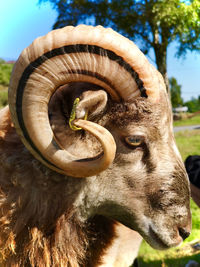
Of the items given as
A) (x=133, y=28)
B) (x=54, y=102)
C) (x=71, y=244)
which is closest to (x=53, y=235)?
(x=71, y=244)

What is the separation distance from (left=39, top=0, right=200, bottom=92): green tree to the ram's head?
1187 cm

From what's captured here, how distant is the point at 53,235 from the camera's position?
222 centimetres

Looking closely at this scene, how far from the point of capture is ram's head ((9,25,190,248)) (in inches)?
73.1

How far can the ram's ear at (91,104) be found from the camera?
6.18 ft

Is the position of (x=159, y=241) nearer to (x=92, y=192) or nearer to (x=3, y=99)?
(x=92, y=192)

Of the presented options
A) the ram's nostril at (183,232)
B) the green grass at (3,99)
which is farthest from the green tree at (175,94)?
the ram's nostril at (183,232)

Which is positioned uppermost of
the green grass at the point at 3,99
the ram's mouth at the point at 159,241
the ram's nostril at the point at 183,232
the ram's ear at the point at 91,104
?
the ram's ear at the point at 91,104

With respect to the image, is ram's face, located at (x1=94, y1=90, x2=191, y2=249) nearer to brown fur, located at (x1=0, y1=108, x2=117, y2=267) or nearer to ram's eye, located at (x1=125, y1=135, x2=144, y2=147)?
ram's eye, located at (x1=125, y1=135, x2=144, y2=147)

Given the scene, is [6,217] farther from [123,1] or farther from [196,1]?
[123,1]

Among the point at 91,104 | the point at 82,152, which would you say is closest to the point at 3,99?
the point at 82,152

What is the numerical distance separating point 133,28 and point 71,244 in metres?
14.5

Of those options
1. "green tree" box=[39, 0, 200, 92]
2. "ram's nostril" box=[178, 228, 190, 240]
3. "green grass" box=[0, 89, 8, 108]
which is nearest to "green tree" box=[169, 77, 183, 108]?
"green tree" box=[39, 0, 200, 92]

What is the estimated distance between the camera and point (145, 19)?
549 inches

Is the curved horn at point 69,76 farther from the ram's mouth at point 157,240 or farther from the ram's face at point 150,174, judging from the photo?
the ram's mouth at point 157,240
